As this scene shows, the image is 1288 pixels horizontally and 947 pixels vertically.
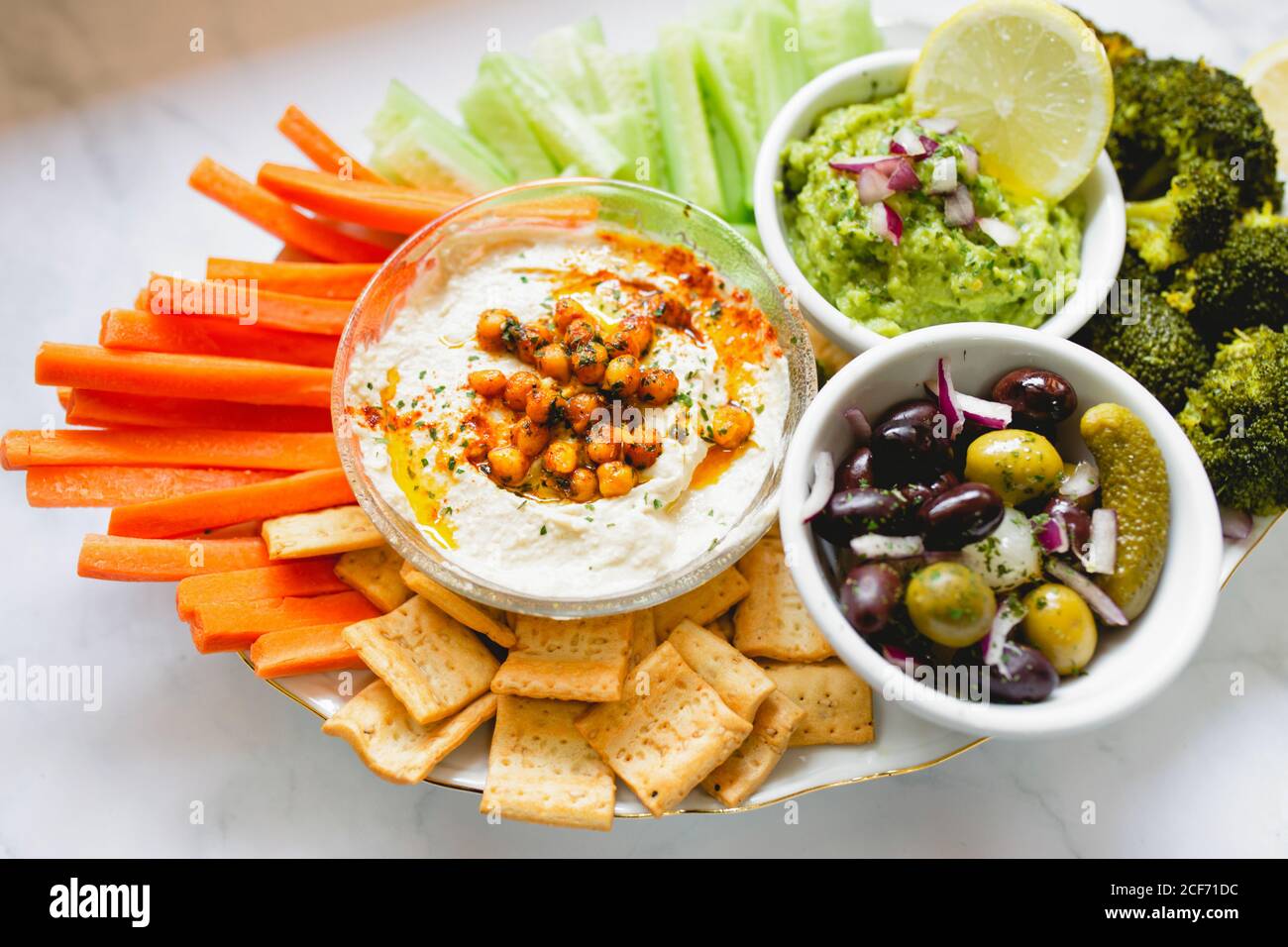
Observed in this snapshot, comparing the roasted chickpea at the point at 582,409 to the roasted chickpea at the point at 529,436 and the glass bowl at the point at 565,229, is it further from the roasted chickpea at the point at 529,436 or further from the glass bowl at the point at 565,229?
the glass bowl at the point at 565,229

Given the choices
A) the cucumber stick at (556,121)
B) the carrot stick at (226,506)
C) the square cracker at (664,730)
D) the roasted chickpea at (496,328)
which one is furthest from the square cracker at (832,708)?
the cucumber stick at (556,121)

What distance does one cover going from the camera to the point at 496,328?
248 cm

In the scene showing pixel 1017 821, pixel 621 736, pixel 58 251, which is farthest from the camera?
pixel 58 251

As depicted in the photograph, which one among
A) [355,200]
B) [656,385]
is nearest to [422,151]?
[355,200]

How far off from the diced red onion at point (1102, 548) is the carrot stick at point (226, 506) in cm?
162

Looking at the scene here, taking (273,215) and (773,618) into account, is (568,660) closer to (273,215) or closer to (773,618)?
(773,618)

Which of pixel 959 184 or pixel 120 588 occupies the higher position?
pixel 959 184

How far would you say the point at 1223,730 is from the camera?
2719 mm

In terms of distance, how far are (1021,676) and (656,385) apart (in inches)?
39.0

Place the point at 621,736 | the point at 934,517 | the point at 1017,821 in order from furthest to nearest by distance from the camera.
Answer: the point at 1017,821, the point at 621,736, the point at 934,517

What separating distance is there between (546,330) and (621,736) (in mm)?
941
